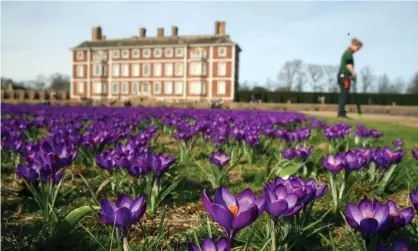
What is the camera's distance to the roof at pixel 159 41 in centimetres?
5838

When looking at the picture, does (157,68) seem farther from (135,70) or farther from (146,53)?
(135,70)

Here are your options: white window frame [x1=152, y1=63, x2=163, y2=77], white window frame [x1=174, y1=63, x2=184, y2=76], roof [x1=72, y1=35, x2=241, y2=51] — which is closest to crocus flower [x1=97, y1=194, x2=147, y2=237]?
roof [x1=72, y1=35, x2=241, y2=51]

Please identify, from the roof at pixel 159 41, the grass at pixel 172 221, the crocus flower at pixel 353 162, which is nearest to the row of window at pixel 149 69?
the roof at pixel 159 41

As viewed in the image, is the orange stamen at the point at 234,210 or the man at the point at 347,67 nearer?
the orange stamen at the point at 234,210

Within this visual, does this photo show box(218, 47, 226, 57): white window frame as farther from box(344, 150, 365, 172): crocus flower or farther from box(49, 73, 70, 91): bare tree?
box(344, 150, 365, 172): crocus flower

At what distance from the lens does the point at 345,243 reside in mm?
1932

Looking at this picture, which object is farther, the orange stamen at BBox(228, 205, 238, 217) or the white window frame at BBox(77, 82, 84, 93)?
the white window frame at BBox(77, 82, 84, 93)

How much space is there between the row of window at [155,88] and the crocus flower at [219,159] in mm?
53558

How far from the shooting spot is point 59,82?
3442 inches

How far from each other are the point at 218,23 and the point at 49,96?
29.2 m

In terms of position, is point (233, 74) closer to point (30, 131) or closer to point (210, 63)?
Result: point (210, 63)

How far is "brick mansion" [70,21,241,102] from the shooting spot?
187ft

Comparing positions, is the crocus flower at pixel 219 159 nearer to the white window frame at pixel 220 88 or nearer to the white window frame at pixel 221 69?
the white window frame at pixel 220 88

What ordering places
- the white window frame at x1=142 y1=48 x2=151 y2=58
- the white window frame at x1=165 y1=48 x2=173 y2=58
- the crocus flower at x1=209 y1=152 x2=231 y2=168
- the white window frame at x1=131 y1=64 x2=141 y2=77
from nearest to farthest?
the crocus flower at x1=209 y1=152 x2=231 y2=168 < the white window frame at x1=165 y1=48 x2=173 y2=58 < the white window frame at x1=142 y1=48 x2=151 y2=58 < the white window frame at x1=131 y1=64 x2=141 y2=77
